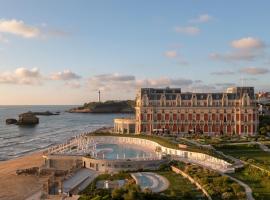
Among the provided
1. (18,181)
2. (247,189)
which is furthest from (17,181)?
(247,189)

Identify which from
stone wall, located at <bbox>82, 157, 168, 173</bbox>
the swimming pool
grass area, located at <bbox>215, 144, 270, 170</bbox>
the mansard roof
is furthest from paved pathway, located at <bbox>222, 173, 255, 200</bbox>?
the mansard roof

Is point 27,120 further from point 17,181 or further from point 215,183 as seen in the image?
point 215,183

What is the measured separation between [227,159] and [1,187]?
3455cm

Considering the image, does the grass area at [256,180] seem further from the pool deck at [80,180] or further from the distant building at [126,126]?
the distant building at [126,126]

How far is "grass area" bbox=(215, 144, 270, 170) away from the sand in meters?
32.2

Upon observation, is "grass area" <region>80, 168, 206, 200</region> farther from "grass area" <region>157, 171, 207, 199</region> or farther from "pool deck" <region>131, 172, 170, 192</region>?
"pool deck" <region>131, 172, 170, 192</region>

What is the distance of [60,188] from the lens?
2066 inches

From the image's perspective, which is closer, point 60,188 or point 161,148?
point 60,188

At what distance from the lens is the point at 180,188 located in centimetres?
5172

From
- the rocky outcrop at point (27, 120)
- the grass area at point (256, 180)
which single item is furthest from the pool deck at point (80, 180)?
the rocky outcrop at point (27, 120)

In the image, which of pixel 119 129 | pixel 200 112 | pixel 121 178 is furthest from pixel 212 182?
pixel 119 129

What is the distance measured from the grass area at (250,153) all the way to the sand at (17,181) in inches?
1267

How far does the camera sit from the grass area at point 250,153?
216ft

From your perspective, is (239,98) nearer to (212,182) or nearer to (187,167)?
(187,167)
